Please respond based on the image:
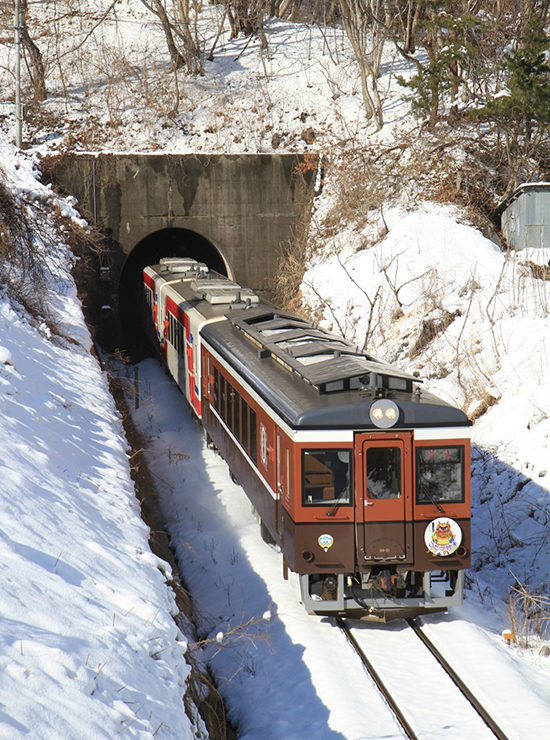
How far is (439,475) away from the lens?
8.12 metres

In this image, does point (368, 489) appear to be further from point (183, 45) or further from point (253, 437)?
point (183, 45)

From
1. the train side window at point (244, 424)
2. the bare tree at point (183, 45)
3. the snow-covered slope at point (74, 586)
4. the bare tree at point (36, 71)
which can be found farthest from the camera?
the bare tree at point (183, 45)

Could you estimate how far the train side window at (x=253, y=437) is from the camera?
32.1 ft

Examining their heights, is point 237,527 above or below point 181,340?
below

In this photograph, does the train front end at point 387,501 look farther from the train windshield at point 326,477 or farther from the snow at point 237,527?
the snow at point 237,527

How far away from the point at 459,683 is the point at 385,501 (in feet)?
6.05

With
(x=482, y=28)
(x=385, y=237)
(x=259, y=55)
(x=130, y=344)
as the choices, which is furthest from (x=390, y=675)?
(x=259, y=55)

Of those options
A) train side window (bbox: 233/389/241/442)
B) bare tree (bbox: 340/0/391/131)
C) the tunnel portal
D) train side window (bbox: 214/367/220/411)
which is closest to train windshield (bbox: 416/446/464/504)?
train side window (bbox: 233/389/241/442)

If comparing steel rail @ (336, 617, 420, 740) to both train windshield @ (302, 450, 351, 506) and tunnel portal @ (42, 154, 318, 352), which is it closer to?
train windshield @ (302, 450, 351, 506)

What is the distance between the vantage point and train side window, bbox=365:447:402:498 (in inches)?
316

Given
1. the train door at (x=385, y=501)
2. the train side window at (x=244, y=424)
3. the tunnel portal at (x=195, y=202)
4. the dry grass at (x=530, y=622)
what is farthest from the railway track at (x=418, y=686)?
the tunnel portal at (x=195, y=202)

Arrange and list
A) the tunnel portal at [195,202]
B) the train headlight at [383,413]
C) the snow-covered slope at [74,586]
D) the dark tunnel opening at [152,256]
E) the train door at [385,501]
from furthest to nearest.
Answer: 1. the dark tunnel opening at [152,256]
2. the tunnel portal at [195,202]
3. the train door at [385,501]
4. the train headlight at [383,413]
5. the snow-covered slope at [74,586]

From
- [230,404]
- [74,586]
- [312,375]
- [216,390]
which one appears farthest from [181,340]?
[74,586]

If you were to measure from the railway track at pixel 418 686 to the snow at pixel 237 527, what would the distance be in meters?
0.05
